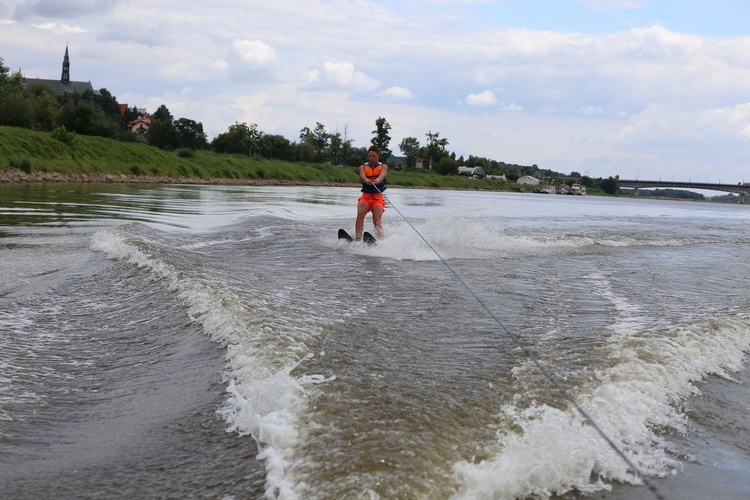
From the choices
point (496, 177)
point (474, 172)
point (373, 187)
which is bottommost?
point (373, 187)

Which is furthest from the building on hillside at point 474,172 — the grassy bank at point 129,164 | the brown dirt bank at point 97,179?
the brown dirt bank at point 97,179

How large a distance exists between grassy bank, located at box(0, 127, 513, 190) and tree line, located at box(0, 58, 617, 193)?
8.55 feet

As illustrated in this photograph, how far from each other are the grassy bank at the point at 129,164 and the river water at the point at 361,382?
105 feet

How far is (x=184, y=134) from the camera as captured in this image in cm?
7788

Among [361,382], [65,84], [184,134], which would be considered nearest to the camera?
[361,382]

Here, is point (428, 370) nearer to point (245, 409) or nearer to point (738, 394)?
point (245, 409)

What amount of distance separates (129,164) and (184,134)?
2836 cm

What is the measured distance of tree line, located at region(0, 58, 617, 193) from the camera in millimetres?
58500

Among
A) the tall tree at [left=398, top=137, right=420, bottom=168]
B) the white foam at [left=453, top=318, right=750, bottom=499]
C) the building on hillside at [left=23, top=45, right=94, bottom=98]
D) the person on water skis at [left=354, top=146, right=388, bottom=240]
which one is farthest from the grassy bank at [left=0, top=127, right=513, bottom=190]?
the building on hillside at [left=23, top=45, right=94, bottom=98]

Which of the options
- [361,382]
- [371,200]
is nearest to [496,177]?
[371,200]

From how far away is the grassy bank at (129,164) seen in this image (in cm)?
3981

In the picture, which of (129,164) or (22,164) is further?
(129,164)

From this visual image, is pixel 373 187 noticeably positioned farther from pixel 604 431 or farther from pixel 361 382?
pixel 604 431

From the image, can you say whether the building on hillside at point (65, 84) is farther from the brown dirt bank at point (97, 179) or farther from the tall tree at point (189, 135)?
the brown dirt bank at point (97, 179)
